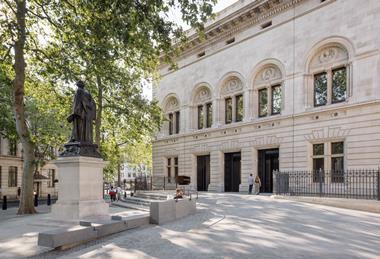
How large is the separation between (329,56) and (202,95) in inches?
514

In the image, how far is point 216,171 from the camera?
3020 cm

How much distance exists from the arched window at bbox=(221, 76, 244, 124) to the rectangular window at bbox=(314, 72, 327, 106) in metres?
6.42

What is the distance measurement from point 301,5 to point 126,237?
20.2 metres

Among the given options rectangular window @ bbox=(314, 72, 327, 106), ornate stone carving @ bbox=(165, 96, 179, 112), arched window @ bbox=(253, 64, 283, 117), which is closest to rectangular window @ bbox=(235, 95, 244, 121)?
arched window @ bbox=(253, 64, 283, 117)

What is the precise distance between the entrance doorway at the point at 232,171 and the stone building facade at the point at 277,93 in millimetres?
80

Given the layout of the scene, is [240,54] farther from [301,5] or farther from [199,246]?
[199,246]

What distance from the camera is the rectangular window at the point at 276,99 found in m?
25.7

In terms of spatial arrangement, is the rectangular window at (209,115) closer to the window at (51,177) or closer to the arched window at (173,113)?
the arched window at (173,113)

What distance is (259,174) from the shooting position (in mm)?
26734

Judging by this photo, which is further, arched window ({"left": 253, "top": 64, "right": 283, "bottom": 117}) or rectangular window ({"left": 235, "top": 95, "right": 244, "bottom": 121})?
rectangular window ({"left": 235, "top": 95, "right": 244, "bottom": 121})

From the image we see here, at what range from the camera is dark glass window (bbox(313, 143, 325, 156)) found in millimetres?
22425

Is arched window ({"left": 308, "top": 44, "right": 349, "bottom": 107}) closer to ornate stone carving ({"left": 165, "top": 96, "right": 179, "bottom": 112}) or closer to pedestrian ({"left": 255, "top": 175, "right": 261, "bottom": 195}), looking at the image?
pedestrian ({"left": 255, "top": 175, "right": 261, "bottom": 195})

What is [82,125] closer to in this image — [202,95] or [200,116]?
[202,95]

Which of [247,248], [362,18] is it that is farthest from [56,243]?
[362,18]
